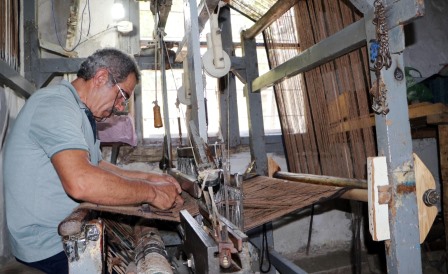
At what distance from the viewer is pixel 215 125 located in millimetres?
4707

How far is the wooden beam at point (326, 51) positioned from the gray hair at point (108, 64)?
1234 millimetres

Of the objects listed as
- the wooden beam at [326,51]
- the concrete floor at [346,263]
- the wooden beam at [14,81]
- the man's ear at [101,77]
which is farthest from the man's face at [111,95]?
the concrete floor at [346,263]

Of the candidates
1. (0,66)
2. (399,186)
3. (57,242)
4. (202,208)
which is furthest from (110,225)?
(399,186)

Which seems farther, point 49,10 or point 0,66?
point 49,10

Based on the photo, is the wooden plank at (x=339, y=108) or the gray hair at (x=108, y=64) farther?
the wooden plank at (x=339, y=108)

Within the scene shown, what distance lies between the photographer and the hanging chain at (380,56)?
1601mm

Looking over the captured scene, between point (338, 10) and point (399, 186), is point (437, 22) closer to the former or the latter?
point (338, 10)

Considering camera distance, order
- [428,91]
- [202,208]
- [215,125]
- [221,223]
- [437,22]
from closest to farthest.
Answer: [221,223]
[202,208]
[428,91]
[215,125]
[437,22]

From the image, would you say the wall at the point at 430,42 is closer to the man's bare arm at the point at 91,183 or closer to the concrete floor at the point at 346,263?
the concrete floor at the point at 346,263

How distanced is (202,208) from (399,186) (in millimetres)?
947

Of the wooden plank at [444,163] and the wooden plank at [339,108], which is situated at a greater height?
the wooden plank at [339,108]

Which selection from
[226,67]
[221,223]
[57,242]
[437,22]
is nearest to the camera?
[221,223]

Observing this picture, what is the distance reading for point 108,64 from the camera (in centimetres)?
195

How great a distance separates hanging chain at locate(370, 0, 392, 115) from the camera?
5.25 ft
